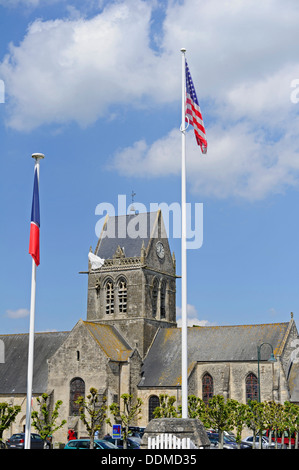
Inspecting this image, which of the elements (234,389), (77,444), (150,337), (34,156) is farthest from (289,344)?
(34,156)

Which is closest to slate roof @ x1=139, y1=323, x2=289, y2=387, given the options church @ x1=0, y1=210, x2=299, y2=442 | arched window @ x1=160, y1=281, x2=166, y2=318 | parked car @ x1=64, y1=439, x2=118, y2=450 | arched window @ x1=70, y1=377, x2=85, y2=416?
church @ x1=0, y1=210, x2=299, y2=442

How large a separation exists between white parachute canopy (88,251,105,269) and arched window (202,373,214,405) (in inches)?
617

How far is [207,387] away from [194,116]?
37.9 metres

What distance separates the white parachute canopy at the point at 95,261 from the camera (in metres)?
65.4

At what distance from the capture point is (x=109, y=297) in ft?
211

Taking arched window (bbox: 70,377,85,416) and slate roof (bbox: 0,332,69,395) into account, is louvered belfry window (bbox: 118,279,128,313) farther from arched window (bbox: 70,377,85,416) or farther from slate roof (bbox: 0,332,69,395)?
arched window (bbox: 70,377,85,416)

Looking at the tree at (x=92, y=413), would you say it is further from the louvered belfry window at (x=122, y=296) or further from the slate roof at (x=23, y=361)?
the louvered belfry window at (x=122, y=296)

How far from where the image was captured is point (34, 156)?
23266 millimetres

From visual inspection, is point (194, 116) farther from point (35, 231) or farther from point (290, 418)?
point (290, 418)

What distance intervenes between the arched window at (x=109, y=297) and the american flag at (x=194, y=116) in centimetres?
4165

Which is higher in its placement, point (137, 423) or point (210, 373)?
point (210, 373)

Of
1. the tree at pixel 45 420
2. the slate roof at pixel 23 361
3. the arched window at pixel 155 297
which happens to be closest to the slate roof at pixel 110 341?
the arched window at pixel 155 297

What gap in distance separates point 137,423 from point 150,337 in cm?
853
